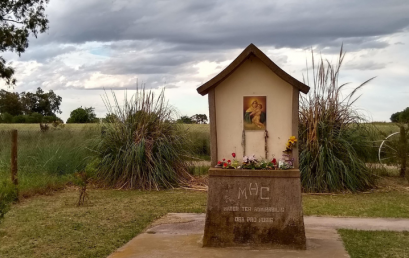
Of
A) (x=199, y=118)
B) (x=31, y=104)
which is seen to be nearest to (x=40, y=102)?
(x=31, y=104)

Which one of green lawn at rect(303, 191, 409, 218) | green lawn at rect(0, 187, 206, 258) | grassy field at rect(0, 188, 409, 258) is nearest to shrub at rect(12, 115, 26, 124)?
grassy field at rect(0, 188, 409, 258)

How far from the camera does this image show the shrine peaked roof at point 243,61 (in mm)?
6867

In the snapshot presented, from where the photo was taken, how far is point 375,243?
23.8ft

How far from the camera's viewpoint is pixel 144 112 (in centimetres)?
1366

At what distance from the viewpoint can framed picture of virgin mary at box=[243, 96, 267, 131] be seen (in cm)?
707

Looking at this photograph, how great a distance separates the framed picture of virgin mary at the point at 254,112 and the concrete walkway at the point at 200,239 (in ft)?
5.40

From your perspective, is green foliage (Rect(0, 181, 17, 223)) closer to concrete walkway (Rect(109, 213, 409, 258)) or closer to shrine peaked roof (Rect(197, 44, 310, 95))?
concrete walkway (Rect(109, 213, 409, 258))

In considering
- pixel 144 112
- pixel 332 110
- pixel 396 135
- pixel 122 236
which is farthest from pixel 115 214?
pixel 396 135

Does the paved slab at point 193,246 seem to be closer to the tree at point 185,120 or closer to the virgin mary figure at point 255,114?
the virgin mary figure at point 255,114

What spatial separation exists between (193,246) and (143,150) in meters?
6.19

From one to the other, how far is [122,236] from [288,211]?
256 cm

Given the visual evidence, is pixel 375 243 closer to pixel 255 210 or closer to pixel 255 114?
pixel 255 210

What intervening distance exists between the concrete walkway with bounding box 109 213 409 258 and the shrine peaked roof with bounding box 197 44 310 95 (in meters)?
2.09

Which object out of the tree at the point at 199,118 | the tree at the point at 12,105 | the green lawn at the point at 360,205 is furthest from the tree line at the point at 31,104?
the green lawn at the point at 360,205
